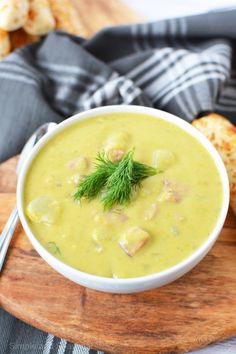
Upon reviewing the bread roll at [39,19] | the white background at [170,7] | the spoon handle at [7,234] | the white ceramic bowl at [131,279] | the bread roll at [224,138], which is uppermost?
the bread roll at [39,19]

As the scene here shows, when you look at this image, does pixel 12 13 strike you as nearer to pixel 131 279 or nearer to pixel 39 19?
pixel 39 19

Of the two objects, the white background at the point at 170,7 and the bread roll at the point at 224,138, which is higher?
the white background at the point at 170,7

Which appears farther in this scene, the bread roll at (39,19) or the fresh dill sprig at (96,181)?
the bread roll at (39,19)

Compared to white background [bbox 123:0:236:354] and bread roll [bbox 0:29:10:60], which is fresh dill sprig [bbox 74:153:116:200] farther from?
white background [bbox 123:0:236:354]

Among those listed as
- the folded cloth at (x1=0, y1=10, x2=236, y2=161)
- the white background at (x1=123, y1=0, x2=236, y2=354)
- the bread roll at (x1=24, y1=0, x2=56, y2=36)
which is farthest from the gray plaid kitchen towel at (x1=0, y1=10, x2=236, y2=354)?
the white background at (x1=123, y1=0, x2=236, y2=354)

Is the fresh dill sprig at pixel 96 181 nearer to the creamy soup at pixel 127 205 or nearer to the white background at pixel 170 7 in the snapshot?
the creamy soup at pixel 127 205

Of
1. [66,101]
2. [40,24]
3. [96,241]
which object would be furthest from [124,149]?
[40,24]

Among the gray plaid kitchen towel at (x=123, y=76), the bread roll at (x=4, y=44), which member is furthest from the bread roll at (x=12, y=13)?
the gray plaid kitchen towel at (x=123, y=76)

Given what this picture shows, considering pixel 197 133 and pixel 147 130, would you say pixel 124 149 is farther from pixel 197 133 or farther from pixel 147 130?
pixel 197 133
